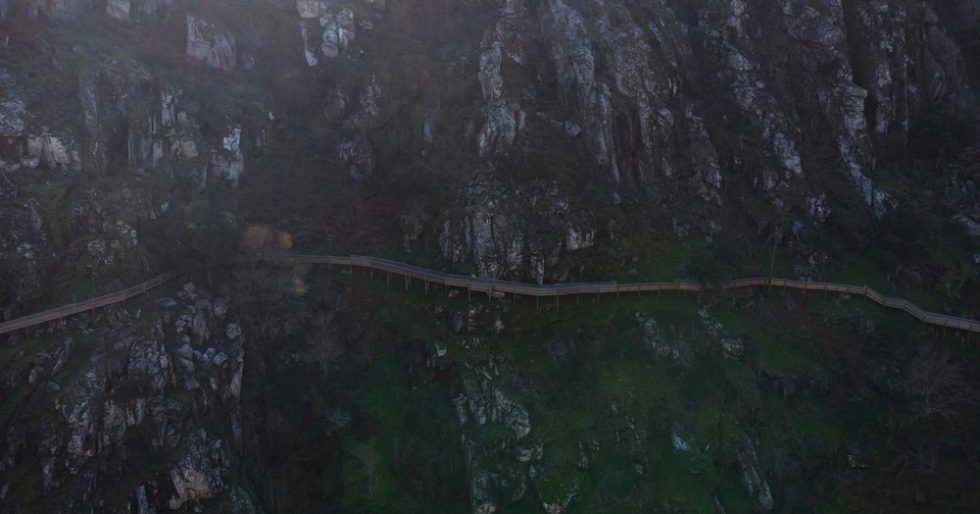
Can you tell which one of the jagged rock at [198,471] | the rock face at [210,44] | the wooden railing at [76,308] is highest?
the rock face at [210,44]

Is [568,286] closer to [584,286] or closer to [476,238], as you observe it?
[584,286]

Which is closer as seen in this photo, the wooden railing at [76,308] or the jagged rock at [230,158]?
the wooden railing at [76,308]

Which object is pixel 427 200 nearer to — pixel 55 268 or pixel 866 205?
pixel 55 268

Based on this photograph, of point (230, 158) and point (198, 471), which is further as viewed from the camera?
point (230, 158)

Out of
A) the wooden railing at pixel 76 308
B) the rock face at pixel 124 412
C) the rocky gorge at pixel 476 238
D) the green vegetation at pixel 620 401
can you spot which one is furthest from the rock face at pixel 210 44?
the rock face at pixel 124 412

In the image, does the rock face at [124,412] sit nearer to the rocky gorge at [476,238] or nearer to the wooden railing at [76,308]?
the rocky gorge at [476,238]

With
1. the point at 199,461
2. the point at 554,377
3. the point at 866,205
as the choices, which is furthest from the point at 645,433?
the point at 866,205

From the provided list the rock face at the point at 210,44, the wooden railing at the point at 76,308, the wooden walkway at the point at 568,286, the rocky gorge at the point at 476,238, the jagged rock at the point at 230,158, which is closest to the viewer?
the wooden railing at the point at 76,308

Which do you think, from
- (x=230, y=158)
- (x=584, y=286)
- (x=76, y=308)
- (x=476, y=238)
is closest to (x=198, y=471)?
(x=76, y=308)

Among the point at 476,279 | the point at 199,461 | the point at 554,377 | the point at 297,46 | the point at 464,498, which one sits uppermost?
the point at 297,46
